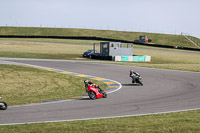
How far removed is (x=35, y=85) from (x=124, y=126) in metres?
13.9

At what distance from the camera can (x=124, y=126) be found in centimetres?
1074

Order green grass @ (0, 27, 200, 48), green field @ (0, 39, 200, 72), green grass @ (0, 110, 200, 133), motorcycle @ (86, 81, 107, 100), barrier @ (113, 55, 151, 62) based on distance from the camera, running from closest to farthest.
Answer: green grass @ (0, 110, 200, 133) → motorcycle @ (86, 81, 107, 100) → green field @ (0, 39, 200, 72) → barrier @ (113, 55, 151, 62) → green grass @ (0, 27, 200, 48)

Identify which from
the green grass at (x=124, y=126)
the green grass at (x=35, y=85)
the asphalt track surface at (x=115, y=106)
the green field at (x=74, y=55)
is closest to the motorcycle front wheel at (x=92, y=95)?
the asphalt track surface at (x=115, y=106)

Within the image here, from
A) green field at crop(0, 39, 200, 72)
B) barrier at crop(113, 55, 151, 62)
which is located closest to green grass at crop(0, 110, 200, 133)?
green field at crop(0, 39, 200, 72)

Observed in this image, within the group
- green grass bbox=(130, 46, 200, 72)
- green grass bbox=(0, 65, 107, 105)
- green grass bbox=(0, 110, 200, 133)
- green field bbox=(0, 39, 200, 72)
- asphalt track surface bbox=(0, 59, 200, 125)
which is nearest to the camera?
green grass bbox=(0, 110, 200, 133)

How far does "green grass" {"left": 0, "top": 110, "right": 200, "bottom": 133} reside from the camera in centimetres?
1018

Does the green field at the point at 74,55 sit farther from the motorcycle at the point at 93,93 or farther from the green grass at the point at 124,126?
the green grass at the point at 124,126

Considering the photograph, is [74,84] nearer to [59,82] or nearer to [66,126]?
[59,82]

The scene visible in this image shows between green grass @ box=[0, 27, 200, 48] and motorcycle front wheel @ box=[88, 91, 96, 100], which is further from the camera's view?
green grass @ box=[0, 27, 200, 48]

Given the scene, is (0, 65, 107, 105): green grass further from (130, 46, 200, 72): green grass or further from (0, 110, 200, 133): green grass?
(130, 46, 200, 72): green grass

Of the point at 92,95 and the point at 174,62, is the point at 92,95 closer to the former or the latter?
the point at 92,95

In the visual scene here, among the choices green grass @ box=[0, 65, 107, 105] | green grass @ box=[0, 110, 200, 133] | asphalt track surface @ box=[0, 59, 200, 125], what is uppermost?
green grass @ box=[0, 110, 200, 133]

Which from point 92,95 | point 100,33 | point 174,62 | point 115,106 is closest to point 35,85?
point 92,95

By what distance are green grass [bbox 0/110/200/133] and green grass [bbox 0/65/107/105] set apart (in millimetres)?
6475
